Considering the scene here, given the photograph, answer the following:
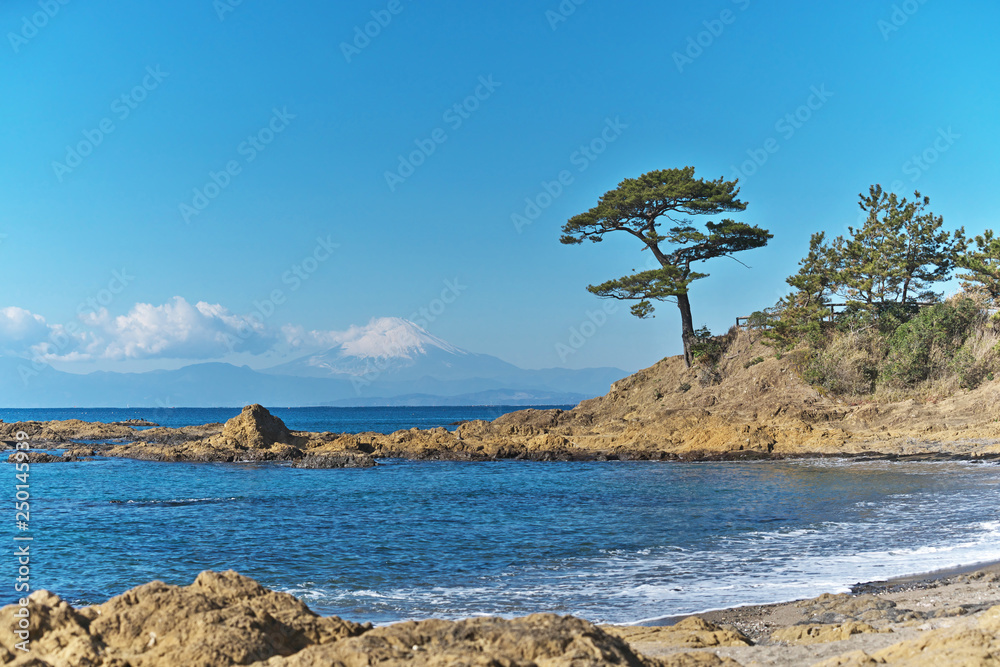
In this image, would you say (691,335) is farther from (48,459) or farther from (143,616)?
(143,616)

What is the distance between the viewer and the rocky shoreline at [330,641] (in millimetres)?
4375

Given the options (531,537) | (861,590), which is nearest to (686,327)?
(531,537)

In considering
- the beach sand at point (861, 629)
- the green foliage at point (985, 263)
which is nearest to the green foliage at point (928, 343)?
the green foliage at point (985, 263)

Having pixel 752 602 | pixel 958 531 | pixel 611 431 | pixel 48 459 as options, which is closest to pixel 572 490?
pixel 958 531

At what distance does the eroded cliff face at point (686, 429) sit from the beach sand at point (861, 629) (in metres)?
18.8

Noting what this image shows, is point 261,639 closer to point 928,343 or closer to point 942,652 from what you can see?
point 942,652

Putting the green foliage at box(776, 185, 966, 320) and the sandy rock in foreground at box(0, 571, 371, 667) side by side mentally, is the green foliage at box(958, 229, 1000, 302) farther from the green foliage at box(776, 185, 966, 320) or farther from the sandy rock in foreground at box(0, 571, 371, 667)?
the sandy rock in foreground at box(0, 571, 371, 667)

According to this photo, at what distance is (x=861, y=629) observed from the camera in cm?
685

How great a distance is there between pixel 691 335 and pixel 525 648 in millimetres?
39416

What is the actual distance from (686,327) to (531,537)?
29.9 metres

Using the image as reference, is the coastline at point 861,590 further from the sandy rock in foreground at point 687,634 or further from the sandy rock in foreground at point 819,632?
the sandy rock in foreground at point 819,632

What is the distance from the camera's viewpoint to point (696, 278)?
3909 cm

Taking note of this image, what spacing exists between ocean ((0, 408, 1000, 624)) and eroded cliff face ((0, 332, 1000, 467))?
437 centimetres

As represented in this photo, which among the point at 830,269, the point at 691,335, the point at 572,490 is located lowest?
the point at 572,490
